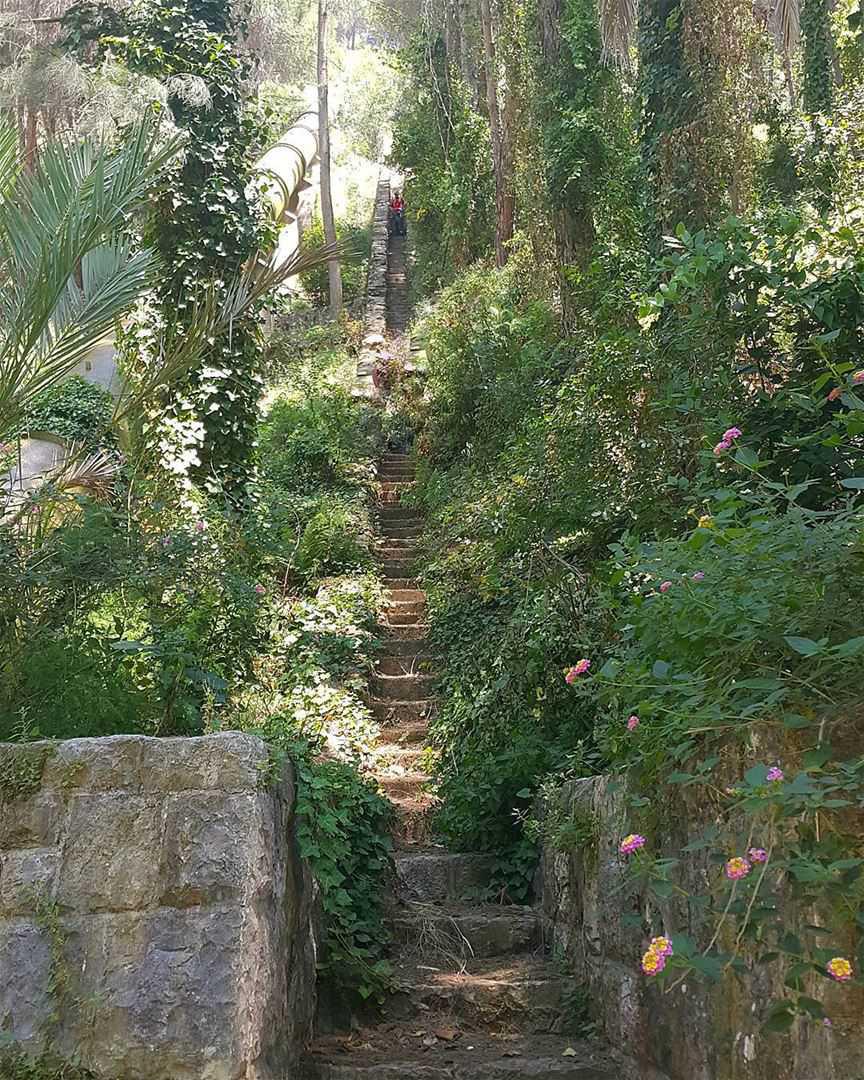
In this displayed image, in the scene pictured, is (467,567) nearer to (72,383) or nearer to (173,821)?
(72,383)

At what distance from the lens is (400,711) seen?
23.4 ft

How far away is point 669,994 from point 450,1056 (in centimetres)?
105

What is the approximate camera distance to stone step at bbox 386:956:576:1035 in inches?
151

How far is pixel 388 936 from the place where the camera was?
4.35 metres

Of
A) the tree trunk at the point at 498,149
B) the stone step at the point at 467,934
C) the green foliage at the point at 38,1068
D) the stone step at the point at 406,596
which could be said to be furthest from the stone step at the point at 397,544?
the green foliage at the point at 38,1068

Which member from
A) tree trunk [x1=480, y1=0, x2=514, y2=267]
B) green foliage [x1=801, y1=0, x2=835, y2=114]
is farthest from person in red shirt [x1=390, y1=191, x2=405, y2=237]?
green foliage [x1=801, y1=0, x2=835, y2=114]

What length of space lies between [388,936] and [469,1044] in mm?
738

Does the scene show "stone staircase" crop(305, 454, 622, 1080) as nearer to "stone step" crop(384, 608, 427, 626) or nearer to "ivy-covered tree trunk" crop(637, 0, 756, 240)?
"stone step" crop(384, 608, 427, 626)

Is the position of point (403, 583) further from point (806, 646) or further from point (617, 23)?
point (806, 646)

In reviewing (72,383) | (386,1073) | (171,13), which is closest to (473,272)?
(72,383)

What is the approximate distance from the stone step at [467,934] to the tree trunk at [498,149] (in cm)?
1153

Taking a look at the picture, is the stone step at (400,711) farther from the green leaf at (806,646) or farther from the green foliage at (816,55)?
the green foliage at (816,55)

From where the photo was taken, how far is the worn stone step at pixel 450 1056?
10.8ft

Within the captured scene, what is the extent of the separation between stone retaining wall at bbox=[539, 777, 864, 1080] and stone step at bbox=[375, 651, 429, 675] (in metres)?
3.28
